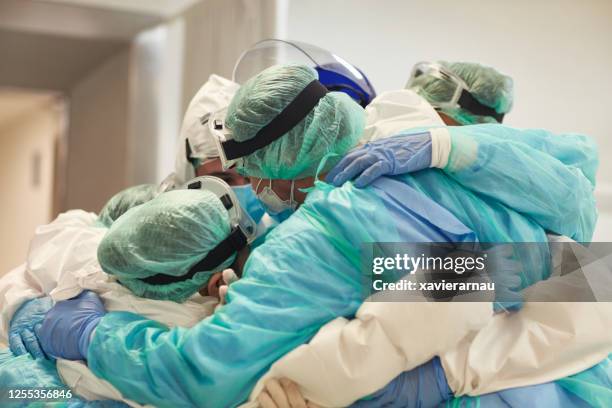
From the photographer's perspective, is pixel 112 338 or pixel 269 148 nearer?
pixel 112 338

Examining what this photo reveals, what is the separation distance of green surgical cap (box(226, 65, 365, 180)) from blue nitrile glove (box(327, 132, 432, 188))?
3.5 inches

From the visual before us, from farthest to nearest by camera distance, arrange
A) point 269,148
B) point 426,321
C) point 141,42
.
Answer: point 141,42 → point 269,148 → point 426,321

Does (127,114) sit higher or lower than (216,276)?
higher

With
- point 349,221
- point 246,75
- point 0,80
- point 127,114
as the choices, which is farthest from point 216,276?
point 0,80

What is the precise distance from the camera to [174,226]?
58.1 inches

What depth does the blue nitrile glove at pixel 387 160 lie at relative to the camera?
4.56ft

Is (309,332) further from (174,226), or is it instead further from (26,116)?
(26,116)

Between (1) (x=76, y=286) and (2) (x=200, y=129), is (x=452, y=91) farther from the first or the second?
(1) (x=76, y=286)

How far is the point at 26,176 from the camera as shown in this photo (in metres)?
6.46

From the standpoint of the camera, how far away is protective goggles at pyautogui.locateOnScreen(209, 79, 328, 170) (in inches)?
58.9

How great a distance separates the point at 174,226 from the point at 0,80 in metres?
3.97

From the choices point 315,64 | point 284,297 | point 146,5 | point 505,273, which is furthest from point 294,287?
point 146,5

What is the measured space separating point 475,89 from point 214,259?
88cm

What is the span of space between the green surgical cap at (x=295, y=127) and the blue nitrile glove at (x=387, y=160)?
0.29 ft
